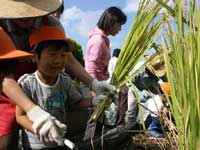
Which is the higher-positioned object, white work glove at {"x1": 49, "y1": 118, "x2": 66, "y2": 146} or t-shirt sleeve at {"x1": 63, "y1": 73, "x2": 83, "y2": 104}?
t-shirt sleeve at {"x1": 63, "y1": 73, "x2": 83, "y2": 104}

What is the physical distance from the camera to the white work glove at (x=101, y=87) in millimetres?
2209

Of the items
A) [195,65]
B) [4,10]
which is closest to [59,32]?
[4,10]

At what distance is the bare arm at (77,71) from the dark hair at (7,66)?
1.43 feet

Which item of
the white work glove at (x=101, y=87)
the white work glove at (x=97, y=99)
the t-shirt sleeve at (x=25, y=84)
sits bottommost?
the white work glove at (x=97, y=99)

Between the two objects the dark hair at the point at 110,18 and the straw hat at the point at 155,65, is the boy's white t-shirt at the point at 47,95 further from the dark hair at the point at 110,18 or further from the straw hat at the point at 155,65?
the dark hair at the point at 110,18

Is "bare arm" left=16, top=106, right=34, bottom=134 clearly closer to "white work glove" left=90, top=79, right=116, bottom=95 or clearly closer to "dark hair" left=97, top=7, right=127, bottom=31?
"white work glove" left=90, top=79, right=116, bottom=95

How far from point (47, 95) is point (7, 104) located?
193 millimetres

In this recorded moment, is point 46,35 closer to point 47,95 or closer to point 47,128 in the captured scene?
point 47,95

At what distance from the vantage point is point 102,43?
3734 millimetres

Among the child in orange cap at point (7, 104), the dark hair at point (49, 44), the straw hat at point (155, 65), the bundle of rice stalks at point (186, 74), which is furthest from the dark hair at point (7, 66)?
the bundle of rice stalks at point (186, 74)

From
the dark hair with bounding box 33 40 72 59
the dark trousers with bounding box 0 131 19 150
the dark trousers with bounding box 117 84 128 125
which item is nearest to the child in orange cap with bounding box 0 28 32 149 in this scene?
the dark trousers with bounding box 0 131 19 150

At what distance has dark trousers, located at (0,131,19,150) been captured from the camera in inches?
82.7

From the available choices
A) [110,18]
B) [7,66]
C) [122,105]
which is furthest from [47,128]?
[110,18]

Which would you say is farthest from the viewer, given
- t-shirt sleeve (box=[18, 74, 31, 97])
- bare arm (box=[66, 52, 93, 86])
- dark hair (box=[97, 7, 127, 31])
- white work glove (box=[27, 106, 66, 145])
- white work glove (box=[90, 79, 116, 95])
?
dark hair (box=[97, 7, 127, 31])
